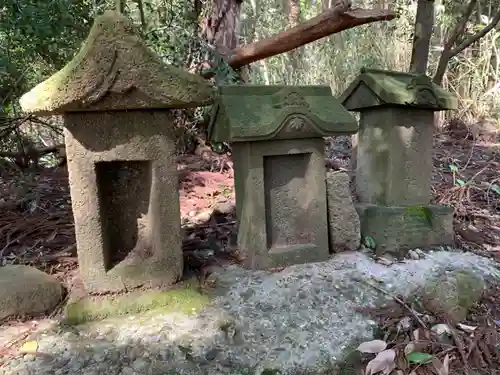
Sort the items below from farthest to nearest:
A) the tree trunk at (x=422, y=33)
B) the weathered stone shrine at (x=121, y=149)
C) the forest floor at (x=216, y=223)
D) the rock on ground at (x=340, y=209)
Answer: the tree trunk at (x=422, y=33)
the rock on ground at (x=340, y=209)
the forest floor at (x=216, y=223)
the weathered stone shrine at (x=121, y=149)

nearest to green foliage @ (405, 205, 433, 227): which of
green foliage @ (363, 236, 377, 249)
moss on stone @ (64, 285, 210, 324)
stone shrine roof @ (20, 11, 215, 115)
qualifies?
green foliage @ (363, 236, 377, 249)

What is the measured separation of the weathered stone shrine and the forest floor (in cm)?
47

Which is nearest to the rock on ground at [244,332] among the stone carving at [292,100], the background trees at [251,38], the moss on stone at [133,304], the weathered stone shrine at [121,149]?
the moss on stone at [133,304]

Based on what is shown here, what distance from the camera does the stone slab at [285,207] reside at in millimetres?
2725

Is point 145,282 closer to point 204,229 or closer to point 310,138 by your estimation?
point 204,229

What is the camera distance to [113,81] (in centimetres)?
208

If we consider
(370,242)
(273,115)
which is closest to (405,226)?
(370,242)

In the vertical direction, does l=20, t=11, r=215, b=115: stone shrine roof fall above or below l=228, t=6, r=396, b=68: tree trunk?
below

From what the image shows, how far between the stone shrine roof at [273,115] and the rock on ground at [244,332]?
0.88 metres

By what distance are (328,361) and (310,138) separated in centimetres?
137

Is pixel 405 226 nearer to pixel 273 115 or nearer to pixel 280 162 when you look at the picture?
pixel 280 162

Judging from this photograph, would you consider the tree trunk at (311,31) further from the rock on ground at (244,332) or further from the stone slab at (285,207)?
the rock on ground at (244,332)

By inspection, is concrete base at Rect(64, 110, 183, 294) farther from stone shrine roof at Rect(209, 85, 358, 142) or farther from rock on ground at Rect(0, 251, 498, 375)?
stone shrine roof at Rect(209, 85, 358, 142)

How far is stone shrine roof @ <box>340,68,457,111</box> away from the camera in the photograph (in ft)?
9.67
